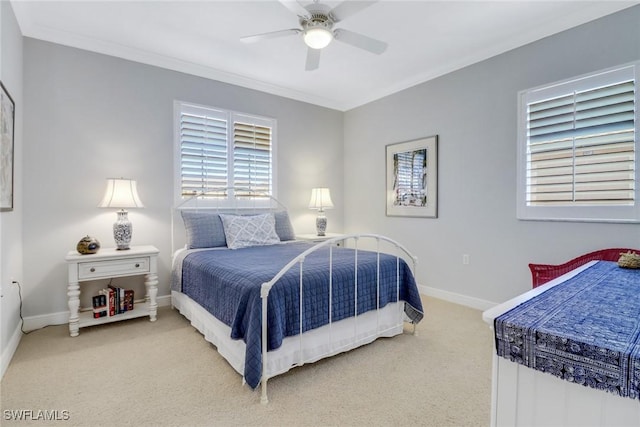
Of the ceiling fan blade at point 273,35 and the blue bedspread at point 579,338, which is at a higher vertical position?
the ceiling fan blade at point 273,35

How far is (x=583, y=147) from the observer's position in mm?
2686

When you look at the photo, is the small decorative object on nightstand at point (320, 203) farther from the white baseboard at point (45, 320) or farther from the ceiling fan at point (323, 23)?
the white baseboard at point (45, 320)

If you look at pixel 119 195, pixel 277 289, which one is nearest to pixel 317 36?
pixel 277 289

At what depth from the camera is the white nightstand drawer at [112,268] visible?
2730 millimetres

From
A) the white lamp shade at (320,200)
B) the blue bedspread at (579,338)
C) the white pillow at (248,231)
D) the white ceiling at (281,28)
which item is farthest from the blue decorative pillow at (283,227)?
the blue bedspread at (579,338)

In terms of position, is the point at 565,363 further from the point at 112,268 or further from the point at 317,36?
the point at 112,268

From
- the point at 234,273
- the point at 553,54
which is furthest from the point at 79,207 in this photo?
the point at 553,54

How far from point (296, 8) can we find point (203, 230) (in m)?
2.22

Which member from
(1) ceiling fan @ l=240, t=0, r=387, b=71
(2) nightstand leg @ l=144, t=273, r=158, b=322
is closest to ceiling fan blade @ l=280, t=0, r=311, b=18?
(1) ceiling fan @ l=240, t=0, r=387, b=71

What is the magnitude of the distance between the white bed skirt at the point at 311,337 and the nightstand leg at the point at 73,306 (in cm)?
91

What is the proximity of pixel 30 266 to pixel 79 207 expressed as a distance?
0.64m

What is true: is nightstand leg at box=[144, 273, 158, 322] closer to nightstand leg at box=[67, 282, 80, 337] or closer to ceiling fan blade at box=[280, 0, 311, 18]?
nightstand leg at box=[67, 282, 80, 337]

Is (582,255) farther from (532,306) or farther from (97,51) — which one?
(97,51)

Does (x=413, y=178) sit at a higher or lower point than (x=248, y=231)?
higher
